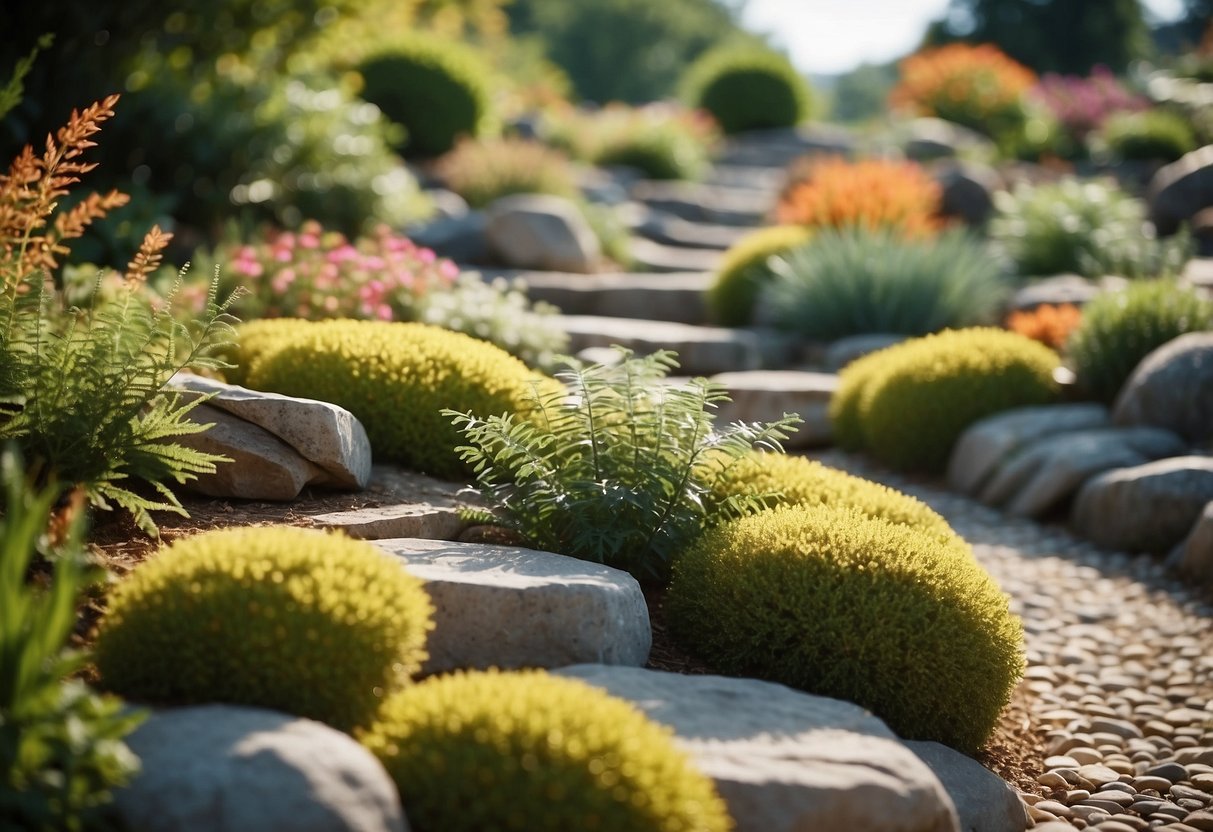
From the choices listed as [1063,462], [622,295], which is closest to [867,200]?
[622,295]

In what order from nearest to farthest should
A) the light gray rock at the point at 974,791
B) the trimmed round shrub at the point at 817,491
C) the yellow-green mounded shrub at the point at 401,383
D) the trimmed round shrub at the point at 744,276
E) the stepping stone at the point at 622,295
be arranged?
1. the light gray rock at the point at 974,791
2. the trimmed round shrub at the point at 817,491
3. the yellow-green mounded shrub at the point at 401,383
4. the stepping stone at the point at 622,295
5. the trimmed round shrub at the point at 744,276

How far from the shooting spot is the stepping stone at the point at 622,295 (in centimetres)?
1011

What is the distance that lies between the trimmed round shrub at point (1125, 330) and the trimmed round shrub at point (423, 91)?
31.9 ft

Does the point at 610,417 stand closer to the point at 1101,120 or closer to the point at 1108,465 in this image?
the point at 1108,465

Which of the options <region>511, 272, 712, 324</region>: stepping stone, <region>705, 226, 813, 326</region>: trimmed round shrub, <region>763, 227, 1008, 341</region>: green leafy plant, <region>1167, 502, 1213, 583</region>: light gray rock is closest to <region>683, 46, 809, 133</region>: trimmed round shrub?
<region>511, 272, 712, 324</region>: stepping stone

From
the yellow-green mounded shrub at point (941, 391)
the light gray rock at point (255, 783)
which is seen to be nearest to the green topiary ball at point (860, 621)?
the light gray rock at point (255, 783)

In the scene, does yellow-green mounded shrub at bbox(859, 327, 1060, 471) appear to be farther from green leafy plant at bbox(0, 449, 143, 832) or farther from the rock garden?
green leafy plant at bbox(0, 449, 143, 832)

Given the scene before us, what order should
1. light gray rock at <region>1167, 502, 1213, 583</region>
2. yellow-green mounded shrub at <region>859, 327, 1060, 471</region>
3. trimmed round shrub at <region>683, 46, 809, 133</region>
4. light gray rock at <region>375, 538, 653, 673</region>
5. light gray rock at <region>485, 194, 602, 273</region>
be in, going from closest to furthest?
1. light gray rock at <region>375, 538, 653, 673</region>
2. light gray rock at <region>1167, 502, 1213, 583</region>
3. yellow-green mounded shrub at <region>859, 327, 1060, 471</region>
4. light gray rock at <region>485, 194, 602, 273</region>
5. trimmed round shrub at <region>683, 46, 809, 133</region>

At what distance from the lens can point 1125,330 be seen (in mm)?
7273

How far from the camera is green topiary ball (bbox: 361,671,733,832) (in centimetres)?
221

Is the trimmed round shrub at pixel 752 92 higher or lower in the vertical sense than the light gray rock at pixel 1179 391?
higher

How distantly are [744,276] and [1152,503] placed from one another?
16.5 feet

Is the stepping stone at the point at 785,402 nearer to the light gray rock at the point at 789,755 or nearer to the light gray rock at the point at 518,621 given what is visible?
the light gray rock at the point at 518,621

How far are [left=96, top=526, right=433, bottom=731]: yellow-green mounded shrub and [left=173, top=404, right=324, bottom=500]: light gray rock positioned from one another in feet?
3.47
